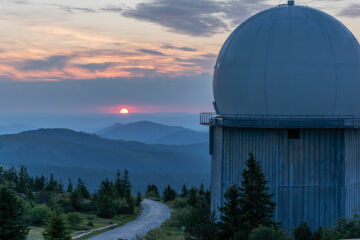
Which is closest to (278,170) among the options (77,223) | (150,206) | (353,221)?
(353,221)

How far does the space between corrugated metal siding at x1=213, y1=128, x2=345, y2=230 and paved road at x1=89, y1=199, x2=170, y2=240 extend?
1511 centimetres

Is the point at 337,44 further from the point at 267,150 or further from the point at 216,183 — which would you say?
the point at 216,183

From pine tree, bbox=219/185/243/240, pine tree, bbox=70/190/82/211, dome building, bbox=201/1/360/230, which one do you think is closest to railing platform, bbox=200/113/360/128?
dome building, bbox=201/1/360/230

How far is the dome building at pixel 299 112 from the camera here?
91.0ft

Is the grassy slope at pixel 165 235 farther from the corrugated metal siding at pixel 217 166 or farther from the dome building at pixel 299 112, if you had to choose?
the dome building at pixel 299 112

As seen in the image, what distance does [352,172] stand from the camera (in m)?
29.4

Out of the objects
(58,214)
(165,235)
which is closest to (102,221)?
(165,235)

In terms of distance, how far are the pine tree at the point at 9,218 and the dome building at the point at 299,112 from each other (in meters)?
13.6

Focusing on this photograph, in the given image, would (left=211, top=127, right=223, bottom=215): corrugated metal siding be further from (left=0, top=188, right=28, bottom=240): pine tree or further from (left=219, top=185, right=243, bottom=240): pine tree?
(left=0, top=188, right=28, bottom=240): pine tree

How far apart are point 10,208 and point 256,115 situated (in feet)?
50.6

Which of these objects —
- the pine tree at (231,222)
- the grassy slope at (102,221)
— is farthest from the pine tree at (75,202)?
the pine tree at (231,222)

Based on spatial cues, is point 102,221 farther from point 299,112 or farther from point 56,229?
point 299,112

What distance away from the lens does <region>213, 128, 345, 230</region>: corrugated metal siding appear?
28609 millimetres

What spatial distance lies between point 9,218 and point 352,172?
21.1m
